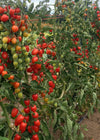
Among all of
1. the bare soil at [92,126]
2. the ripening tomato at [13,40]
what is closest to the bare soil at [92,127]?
the bare soil at [92,126]

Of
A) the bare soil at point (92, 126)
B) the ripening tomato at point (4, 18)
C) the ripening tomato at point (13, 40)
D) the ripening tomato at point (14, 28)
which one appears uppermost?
the ripening tomato at point (4, 18)

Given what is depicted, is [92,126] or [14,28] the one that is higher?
[14,28]

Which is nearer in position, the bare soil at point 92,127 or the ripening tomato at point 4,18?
the ripening tomato at point 4,18

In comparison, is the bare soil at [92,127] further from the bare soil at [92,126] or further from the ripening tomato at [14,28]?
the ripening tomato at [14,28]

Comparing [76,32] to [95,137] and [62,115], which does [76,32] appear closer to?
[62,115]

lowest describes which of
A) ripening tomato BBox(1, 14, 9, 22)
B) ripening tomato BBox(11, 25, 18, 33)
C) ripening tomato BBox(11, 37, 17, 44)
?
ripening tomato BBox(11, 37, 17, 44)

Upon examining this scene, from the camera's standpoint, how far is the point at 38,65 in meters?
1.13

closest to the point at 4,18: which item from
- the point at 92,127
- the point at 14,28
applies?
the point at 14,28

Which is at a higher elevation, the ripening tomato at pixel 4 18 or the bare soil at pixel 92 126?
the ripening tomato at pixel 4 18

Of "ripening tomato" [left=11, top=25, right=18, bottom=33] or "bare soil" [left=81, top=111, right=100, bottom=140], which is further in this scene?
"bare soil" [left=81, top=111, right=100, bottom=140]

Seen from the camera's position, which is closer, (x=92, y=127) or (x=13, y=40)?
(x=13, y=40)

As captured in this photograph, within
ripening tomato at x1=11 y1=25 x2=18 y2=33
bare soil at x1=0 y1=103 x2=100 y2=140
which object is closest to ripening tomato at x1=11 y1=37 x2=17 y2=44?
ripening tomato at x1=11 y1=25 x2=18 y2=33

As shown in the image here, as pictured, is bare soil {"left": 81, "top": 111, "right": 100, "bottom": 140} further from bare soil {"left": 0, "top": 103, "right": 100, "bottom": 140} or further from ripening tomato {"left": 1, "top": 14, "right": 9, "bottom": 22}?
ripening tomato {"left": 1, "top": 14, "right": 9, "bottom": 22}

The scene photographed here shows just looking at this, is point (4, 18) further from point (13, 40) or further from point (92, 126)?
point (92, 126)
